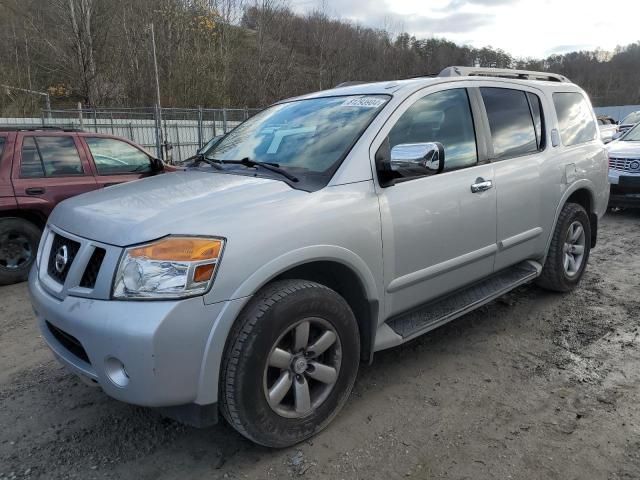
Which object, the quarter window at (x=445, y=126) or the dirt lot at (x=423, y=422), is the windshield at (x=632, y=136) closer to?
the dirt lot at (x=423, y=422)

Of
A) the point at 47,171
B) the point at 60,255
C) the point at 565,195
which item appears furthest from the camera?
the point at 47,171

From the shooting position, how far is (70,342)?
7.95 ft

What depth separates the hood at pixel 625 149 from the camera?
27.6 feet

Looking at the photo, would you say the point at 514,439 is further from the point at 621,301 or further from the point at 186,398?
the point at 621,301

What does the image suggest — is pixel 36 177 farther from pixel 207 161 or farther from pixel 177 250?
pixel 177 250

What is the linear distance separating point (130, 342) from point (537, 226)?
10.8 feet

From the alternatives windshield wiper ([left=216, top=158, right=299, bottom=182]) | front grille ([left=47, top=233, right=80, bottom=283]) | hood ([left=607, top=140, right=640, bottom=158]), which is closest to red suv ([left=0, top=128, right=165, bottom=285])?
windshield wiper ([left=216, top=158, right=299, bottom=182])

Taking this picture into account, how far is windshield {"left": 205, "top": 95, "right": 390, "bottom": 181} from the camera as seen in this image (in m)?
2.91

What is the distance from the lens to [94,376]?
2.25 metres

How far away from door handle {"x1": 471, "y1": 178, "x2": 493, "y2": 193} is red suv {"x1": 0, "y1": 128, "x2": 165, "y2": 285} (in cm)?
417

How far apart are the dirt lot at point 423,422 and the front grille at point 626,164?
545 cm

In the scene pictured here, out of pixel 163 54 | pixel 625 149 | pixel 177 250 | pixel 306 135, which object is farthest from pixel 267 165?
pixel 163 54

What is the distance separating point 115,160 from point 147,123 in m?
11.6

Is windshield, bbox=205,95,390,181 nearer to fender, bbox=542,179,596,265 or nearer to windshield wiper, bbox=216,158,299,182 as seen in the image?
windshield wiper, bbox=216,158,299,182
